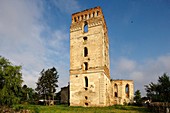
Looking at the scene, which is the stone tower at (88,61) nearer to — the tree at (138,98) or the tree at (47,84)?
the tree at (138,98)

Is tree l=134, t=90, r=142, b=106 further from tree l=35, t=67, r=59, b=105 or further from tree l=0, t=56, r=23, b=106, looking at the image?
tree l=0, t=56, r=23, b=106

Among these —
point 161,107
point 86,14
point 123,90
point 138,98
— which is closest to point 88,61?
point 86,14

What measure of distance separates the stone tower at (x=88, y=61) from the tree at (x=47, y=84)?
1410 centimetres

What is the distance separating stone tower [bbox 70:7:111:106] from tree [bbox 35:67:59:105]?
14.1 m

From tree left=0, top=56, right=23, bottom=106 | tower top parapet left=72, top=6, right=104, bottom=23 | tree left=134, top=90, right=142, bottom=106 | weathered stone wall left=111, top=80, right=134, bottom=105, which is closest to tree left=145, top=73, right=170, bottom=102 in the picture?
tree left=134, top=90, right=142, bottom=106

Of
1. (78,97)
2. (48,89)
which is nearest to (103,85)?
(78,97)

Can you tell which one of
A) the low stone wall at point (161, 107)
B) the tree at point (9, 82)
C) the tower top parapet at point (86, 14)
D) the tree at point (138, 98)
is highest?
the tower top parapet at point (86, 14)

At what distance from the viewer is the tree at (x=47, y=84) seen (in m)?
40.4

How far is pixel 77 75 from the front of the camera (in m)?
27.5

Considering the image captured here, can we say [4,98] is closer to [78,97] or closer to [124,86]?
[78,97]

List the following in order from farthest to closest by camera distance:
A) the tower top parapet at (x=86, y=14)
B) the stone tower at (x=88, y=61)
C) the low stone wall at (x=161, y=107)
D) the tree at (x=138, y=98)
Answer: the tree at (x=138, y=98)
the tower top parapet at (x=86, y=14)
the stone tower at (x=88, y=61)
the low stone wall at (x=161, y=107)

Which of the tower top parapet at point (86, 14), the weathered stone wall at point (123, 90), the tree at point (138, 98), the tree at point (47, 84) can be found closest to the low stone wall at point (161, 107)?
the tree at point (138, 98)

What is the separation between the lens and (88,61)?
89.6 ft

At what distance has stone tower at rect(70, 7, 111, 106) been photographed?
25953mm
